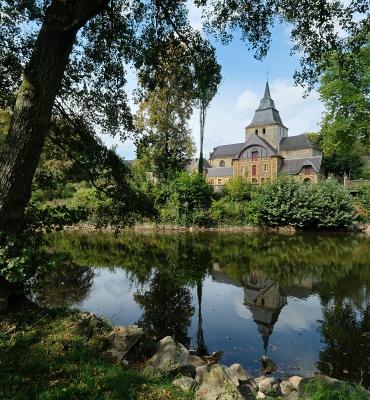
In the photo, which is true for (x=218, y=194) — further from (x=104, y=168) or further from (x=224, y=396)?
(x=224, y=396)

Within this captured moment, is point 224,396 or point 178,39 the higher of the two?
point 178,39

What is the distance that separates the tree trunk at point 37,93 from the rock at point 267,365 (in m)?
A: 4.78

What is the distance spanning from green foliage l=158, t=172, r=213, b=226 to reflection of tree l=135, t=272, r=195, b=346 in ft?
56.4

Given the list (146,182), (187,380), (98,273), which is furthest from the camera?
(146,182)

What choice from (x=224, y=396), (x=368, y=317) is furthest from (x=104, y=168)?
(x=368, y=317)

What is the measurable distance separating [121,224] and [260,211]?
24.3 m

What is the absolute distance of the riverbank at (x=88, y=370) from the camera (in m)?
3.44

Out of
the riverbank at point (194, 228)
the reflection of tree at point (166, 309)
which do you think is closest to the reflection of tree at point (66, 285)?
the reflection of tree at point (166, 309)

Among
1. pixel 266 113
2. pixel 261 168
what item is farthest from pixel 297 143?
pixel 261 168

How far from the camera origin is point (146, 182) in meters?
30.1

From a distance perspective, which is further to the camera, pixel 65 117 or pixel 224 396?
pixel 65 117

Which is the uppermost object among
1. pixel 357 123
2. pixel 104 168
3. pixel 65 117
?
pixel 357 123

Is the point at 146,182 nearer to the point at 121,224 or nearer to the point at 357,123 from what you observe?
the point at 357,123

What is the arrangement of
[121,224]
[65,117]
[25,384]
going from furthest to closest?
[121,224] → [65,117] → [25,384]
